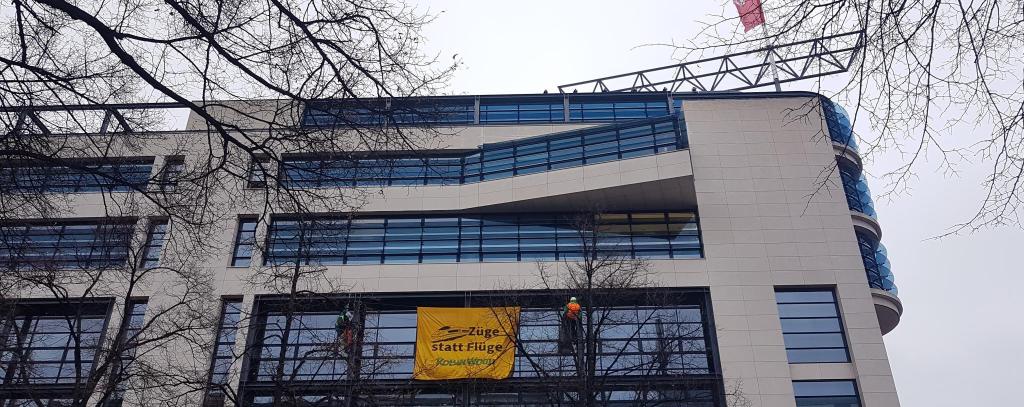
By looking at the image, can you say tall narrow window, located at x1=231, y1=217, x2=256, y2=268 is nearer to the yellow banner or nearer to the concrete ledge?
the yellow banner

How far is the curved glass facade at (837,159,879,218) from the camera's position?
104 feet

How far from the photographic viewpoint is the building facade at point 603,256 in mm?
25719

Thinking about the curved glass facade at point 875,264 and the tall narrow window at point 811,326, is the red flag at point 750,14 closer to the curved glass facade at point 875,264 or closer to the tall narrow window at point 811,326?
the tall narrow window at point 811,326

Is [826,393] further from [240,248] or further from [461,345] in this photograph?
[240,248]

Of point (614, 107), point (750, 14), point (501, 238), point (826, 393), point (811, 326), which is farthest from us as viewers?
point (614, 107)

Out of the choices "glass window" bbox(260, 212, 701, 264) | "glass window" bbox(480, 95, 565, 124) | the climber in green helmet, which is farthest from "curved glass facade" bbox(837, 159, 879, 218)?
the climber in green helmet

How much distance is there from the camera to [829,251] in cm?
2853

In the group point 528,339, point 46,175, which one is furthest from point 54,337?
point 46,175

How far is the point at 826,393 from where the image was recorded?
26000mm

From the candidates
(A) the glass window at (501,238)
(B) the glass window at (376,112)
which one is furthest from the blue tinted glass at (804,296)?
(B) the glass window at (376,112)

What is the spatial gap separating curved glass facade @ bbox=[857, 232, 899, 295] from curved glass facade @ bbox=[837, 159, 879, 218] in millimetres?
1206

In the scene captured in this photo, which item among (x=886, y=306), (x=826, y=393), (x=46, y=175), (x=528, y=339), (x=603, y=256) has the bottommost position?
(x=46, y=175)

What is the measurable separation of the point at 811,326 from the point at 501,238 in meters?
12.6

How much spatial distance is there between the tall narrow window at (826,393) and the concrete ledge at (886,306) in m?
4.17
